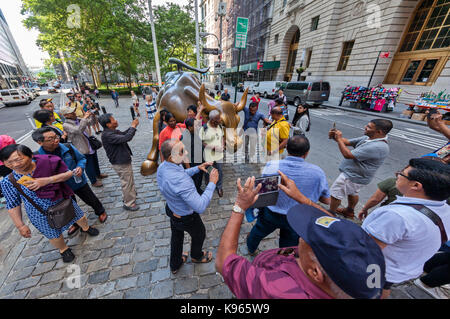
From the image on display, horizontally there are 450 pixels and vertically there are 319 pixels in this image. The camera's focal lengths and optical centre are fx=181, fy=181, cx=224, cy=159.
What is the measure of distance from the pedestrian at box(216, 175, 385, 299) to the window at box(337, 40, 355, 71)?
26977 millimetres

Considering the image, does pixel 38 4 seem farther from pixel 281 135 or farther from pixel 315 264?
pixel 315 264

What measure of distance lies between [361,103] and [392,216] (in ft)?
62.4

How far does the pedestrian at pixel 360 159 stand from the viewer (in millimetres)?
2846

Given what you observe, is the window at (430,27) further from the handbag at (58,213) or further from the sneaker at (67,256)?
the sneaker at (67,256)

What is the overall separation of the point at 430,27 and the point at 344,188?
22738 mm

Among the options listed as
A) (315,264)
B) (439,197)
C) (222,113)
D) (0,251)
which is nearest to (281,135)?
(222,113)

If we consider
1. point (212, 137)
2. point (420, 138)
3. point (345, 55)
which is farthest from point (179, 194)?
point (345, 55)

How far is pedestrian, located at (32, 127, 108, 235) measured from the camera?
8.99 ft

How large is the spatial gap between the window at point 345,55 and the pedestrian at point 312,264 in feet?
88.5

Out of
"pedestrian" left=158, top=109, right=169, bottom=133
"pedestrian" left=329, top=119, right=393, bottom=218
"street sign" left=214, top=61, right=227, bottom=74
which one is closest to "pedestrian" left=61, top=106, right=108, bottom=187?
"pedestrian" left=158, top=109, right=169, bottom=133

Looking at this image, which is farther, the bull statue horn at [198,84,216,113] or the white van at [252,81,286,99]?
the white van at [252,81,286,99]

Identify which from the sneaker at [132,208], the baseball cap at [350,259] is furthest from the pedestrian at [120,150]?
the baseball cap at [350,259]

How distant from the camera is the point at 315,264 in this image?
1.03 metres

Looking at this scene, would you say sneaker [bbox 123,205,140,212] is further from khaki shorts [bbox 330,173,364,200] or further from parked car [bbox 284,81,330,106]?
parked car [bbox 284,81,330,106]
